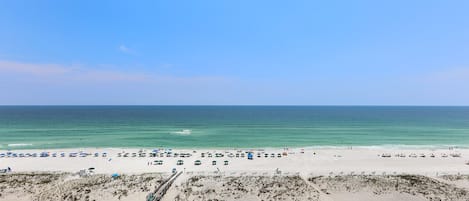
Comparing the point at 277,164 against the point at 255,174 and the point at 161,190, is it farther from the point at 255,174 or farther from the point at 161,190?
the point at 161,190

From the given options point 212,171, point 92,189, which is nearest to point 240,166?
point 212,171

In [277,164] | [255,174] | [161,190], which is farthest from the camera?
[277,164]

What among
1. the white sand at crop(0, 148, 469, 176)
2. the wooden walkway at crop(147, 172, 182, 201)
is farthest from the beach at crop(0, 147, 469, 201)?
the wooden walkway at crop(147, 172, 182, 201)

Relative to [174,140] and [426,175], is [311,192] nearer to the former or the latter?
[426,175]

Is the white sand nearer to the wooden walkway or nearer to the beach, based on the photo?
the beach

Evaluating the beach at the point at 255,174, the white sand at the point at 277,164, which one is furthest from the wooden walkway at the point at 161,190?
the white sand at the point at 277,164

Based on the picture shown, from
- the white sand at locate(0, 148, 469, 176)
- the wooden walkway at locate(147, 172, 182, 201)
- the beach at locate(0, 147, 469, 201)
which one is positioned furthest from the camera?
the white sand at locate(0, 148, 469, 176)

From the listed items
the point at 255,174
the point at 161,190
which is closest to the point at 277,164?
the point at 255,174

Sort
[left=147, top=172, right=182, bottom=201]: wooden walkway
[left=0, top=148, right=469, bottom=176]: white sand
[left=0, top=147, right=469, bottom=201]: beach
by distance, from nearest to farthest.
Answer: [left=147, top=172, right=182, bottom=201]: wooden walkway < [left=0, top=147, right=469, bottom=201]: beach < [left=0, top=148, right=469, bottom=176]: white sand

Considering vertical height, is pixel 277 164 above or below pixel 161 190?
below
